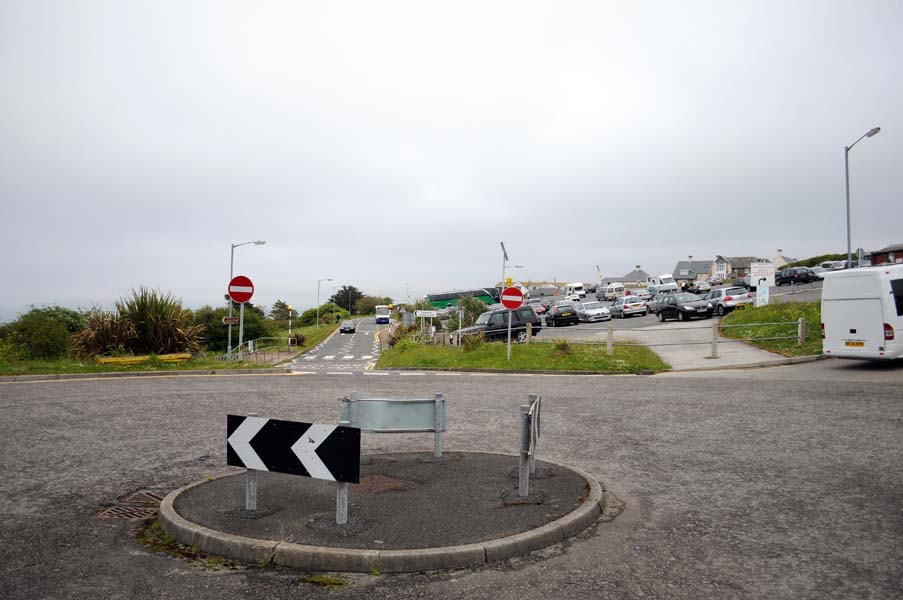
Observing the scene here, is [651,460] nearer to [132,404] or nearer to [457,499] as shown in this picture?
[457,499]

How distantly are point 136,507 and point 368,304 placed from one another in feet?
558

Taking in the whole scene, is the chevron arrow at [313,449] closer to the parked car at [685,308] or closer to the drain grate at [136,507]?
the drain grate at [136,507]

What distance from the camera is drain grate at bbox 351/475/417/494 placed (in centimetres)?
612

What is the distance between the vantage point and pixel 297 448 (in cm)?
505

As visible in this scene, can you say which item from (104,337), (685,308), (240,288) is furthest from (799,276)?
(104,337)

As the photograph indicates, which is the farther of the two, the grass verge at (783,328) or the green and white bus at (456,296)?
the green and white bus at (456,296)

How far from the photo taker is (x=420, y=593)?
4.09 metres

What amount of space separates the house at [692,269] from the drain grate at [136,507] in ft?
448

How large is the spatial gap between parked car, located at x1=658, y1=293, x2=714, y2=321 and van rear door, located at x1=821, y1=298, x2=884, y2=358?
2334 centimetres

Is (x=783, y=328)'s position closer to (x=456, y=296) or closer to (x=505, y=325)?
(x=505, y=325)

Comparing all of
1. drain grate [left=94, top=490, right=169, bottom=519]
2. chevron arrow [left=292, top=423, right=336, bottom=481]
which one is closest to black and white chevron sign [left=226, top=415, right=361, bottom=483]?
chevron arrow [left=292, top=423, right=336, bottom=481]

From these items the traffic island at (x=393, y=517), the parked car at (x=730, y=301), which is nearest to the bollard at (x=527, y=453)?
the traffic island at (x=393, y=517)

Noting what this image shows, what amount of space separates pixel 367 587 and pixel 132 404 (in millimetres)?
9798

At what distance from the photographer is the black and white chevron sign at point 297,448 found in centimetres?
484
